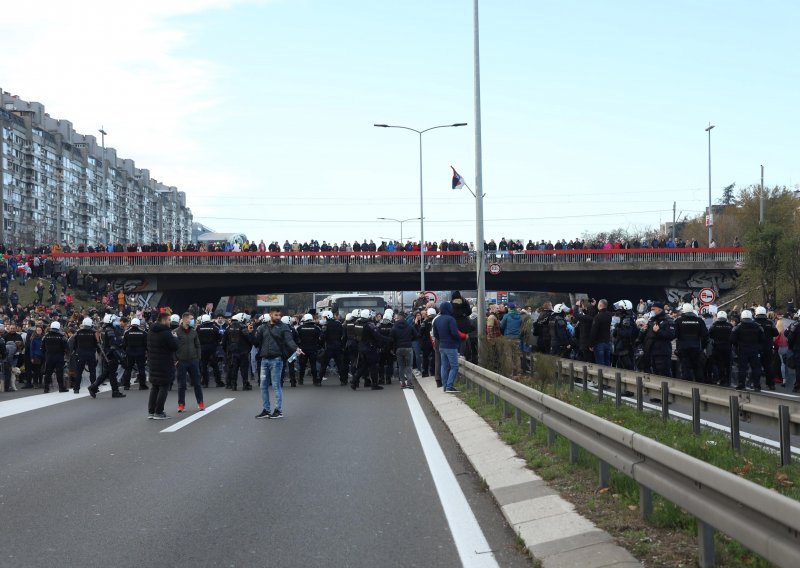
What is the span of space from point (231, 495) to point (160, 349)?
811 cm

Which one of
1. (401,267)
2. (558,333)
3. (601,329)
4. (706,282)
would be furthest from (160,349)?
(706,282)

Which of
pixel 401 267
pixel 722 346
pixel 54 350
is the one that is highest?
pixel 401 267

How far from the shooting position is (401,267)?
5741 centimetres

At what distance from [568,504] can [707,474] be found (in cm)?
249

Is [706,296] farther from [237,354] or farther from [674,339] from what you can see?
[237,354]

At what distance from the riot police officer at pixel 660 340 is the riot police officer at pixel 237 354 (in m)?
8.92

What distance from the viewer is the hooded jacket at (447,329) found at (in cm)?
1845

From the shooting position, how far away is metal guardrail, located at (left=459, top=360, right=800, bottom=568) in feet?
13.4

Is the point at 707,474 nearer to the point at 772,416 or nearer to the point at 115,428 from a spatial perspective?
the point at 772,416

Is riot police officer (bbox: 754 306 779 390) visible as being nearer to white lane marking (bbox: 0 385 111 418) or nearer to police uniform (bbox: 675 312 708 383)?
police uniform (bbox: 675 312 708 383)

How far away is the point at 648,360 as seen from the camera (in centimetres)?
1966

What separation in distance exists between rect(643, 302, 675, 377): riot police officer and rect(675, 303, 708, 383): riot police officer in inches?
7.6

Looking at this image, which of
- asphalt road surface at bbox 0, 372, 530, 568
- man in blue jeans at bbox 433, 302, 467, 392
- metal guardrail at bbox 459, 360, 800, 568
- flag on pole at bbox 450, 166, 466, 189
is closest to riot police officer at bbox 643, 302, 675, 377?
man in blue jeans at bbox 433, 302, 467, 392

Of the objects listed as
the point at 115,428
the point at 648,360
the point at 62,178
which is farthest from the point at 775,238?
the point at 62,178
